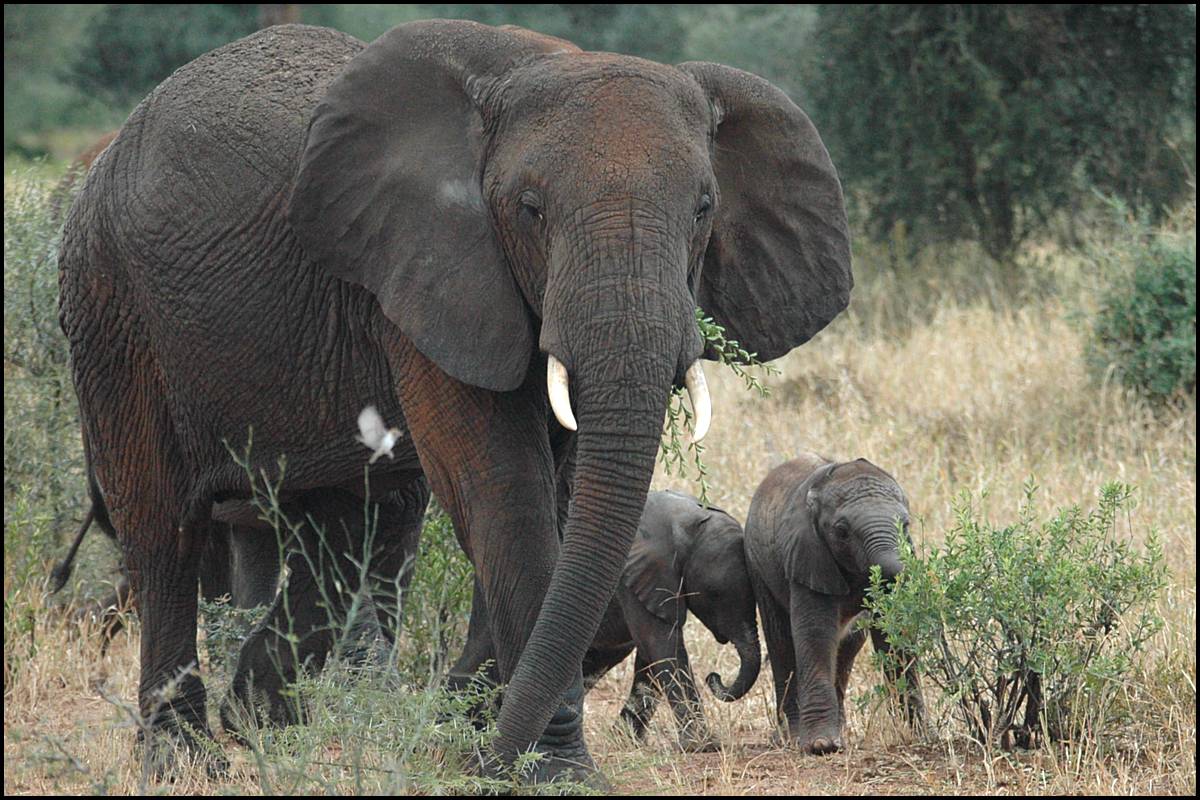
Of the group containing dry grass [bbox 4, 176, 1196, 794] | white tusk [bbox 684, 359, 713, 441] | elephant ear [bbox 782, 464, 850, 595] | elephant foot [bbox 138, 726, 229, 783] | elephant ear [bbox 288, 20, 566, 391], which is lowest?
dry grass [bbox 4, 176, 1196, 794]

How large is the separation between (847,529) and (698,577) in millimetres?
893

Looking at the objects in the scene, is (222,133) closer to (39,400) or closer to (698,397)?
→ (698,397)

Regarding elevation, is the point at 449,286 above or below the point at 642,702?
above

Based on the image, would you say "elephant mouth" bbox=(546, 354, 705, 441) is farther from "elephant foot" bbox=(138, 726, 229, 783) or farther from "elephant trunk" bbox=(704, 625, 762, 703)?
"elephant trunk" bbox=(704, 625, 762, 703)

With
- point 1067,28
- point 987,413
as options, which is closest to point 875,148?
point 1067,28

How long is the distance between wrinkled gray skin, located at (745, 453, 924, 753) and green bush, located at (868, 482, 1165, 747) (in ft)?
0.54

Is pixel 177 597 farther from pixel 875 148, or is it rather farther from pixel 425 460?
pixel 875 148

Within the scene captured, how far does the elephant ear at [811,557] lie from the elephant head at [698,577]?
1.85 feet

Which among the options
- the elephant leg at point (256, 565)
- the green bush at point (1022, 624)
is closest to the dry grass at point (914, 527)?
the green bush at point (1022, 624)

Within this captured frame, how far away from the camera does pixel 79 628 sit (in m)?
7.65

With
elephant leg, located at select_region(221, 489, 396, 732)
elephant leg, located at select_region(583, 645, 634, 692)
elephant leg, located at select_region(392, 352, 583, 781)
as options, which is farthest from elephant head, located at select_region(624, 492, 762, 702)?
elephant leg, located at select_region(392, 352, 583, 781)

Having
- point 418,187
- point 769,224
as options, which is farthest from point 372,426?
point 769,224

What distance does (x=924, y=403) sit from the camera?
411 inches

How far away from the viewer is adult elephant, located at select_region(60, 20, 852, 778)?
14.6 ft
